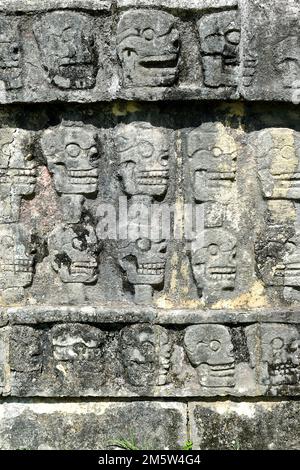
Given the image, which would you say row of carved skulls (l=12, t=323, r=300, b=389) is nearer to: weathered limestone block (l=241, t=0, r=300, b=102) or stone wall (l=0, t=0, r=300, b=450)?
stone wall (l=0, t=0, r=300, b=450)

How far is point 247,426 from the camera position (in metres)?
4.53

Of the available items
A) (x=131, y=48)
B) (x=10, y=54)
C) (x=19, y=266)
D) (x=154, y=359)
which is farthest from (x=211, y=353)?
(x=10, y=54)

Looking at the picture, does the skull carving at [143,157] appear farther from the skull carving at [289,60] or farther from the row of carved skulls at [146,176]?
the skull carving at [289,60]

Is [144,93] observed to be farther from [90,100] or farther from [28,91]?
[28,91]

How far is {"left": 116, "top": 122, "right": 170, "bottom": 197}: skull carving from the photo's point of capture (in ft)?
14.3

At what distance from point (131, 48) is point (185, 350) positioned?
159 centimetres

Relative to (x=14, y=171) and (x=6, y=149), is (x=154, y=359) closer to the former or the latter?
(x=14, y=171)

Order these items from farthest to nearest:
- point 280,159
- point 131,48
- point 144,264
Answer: point 144,264, point 280,159, point 131,48

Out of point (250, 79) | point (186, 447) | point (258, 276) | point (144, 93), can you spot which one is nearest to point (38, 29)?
point (144, 93)

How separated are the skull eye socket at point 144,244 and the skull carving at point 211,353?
48 centimetres

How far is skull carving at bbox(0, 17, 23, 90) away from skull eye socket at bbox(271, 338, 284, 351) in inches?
73.0

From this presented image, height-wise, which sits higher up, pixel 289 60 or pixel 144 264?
pixel 289 60

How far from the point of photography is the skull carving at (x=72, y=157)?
4.38 metres

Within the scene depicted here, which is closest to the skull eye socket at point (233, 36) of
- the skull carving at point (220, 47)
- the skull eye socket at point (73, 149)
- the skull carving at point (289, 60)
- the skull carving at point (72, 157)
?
the skull carving at point (220, 47)
